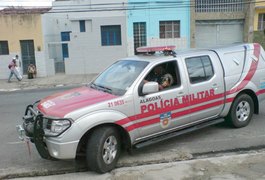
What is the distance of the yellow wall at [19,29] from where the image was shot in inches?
813

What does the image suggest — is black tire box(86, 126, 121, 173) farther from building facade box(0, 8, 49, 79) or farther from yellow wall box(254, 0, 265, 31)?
yellow wall box(254, 0, 265, 31)

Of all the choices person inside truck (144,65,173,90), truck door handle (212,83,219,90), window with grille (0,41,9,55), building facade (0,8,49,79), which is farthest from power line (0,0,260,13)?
person inside truck (144,65,173,90)

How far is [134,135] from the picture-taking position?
4699 mm

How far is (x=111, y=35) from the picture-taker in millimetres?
21656

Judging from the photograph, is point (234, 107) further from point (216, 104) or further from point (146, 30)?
point (146, 30)

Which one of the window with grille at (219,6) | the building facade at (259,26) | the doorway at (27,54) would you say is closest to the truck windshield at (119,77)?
the doorway at (27,54)

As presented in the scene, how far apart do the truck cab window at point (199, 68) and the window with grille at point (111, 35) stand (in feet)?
53.8

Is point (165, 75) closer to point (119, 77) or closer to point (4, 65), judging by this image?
point (119, 77)

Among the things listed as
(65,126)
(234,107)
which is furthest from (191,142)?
(65,126)

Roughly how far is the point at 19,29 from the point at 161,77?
18.2 m

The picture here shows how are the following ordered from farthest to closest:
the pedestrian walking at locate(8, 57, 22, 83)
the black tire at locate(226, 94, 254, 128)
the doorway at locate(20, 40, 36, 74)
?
1. the doorway at locate(20, 40, 36, 74)
2. the pedestrian walking at locate(8, 57, 22, 83)
3. the black tire at locate(226, 94, 254, 128)

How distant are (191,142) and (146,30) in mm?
16945

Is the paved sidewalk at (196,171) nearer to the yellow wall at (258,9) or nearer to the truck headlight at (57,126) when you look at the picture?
the truck headlight at (57,126)

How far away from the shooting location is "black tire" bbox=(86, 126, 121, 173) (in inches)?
168
